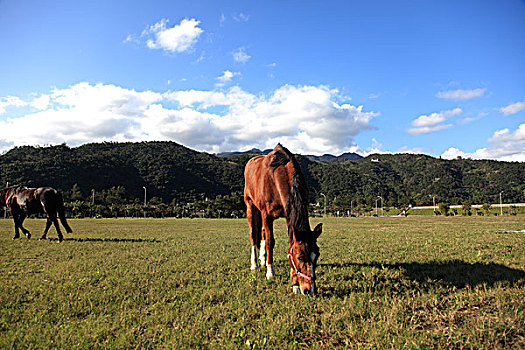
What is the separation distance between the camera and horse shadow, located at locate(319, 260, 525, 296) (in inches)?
235

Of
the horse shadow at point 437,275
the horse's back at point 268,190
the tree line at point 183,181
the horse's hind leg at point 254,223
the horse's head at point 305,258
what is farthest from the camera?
the tree line at point 183,181

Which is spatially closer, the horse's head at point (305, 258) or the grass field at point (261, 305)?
the grass field at point (261, 305)

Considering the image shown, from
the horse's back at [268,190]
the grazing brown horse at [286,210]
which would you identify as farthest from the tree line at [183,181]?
the horse's back at [268,190]

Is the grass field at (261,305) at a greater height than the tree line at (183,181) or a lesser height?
lesser

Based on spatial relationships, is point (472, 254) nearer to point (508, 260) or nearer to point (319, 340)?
point (508, 260)

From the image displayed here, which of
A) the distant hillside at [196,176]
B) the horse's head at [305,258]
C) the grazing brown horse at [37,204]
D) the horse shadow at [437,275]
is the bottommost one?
the horse shadow at [437,275]

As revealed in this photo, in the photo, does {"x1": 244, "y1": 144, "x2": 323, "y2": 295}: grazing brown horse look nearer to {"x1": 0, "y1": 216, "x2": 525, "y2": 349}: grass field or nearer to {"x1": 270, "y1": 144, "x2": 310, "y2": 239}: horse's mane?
{"x1": 270, "y1": 144, "x2": 310, "y2": 239}: horse's mane

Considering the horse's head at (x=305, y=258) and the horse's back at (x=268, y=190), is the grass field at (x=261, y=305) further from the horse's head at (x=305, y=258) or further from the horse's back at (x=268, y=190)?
the horse's back at (x=268, y=190)

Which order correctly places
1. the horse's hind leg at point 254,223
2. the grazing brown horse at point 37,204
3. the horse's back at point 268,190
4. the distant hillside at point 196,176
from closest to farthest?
the horse's back at point 268,190
the horse's hind leg at point 254,223
the grazing brown horse at point 37,204
the distant hillside at point 196,176

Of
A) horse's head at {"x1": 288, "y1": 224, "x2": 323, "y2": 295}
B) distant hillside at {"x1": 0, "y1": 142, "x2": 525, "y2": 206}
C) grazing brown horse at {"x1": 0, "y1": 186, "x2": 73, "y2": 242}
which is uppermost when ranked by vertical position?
distant hillside at {"x1": 0, "y1": 142, "x2": 525, "y2": 206}

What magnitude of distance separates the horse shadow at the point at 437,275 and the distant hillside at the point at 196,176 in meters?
84.9

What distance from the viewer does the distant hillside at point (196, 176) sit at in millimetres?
91375

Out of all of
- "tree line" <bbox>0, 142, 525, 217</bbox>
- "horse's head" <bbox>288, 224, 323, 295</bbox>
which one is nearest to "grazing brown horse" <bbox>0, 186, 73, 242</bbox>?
"horse's head" <bbox>288, 224, 323, 295</bbox>

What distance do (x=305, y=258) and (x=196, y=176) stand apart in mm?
114569
